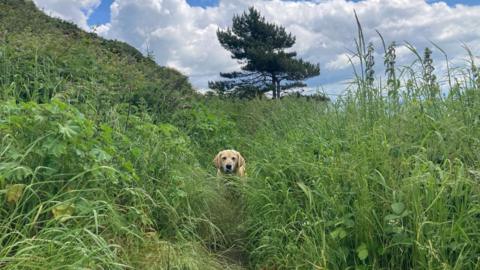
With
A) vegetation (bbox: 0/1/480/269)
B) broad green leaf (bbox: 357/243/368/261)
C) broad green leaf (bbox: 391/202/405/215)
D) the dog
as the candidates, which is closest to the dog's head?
the dog

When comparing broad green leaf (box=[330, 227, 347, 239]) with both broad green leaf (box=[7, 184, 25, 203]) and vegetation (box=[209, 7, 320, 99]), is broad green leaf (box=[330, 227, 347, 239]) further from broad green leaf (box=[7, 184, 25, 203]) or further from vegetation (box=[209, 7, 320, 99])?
vegetation (box=[209, 7, 320, 99])

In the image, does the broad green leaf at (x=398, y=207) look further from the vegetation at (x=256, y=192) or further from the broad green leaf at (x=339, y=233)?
the broad green leaf at (x=339, y=233)

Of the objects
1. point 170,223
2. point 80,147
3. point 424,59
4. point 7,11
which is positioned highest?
point 7,11

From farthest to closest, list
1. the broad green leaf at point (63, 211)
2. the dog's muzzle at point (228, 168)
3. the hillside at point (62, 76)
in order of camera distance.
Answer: the dog's muzzle at point (228, 168) < the hillside at point (62, 76) < the broad green leaf at point (63, 211)

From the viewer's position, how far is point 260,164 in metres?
4.21

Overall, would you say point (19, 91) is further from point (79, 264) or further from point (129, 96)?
point (79, 264)

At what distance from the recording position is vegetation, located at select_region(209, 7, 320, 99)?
20859 millimetres

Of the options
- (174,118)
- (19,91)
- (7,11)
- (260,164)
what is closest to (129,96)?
(174,118)

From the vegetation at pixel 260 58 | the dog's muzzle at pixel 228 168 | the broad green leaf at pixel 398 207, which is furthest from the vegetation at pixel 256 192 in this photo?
the vegetation at pixel 260 58

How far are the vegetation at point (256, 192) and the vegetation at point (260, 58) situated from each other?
54.8ft

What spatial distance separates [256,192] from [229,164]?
1.67 metres

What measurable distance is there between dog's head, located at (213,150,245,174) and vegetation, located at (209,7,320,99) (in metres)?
14.9

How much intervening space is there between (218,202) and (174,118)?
291 centimetres

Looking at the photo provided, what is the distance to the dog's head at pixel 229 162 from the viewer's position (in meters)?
5.31
